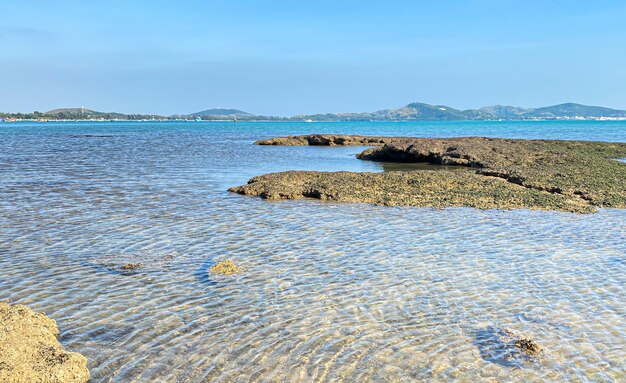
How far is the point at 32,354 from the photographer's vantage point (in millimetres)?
5758

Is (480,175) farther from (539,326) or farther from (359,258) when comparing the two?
(539,326)

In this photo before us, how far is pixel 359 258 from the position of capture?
1027 cm

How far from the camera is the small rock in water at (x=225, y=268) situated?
917cm

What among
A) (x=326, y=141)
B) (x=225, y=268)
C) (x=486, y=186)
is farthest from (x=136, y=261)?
(x=326, y=141)

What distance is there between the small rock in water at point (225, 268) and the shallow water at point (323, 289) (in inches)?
8.9

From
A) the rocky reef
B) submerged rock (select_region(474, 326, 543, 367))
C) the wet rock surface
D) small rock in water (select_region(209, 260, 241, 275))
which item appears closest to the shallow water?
submerged rock (select_region(474, 326, 543, 367))

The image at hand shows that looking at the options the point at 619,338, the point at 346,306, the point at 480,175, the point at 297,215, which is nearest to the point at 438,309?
the point at 346,306

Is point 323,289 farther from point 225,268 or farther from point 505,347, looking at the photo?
point 505,347

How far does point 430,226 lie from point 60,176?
16755mm

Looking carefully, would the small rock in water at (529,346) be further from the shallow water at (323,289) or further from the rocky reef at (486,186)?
the rocky reef at (486,186)

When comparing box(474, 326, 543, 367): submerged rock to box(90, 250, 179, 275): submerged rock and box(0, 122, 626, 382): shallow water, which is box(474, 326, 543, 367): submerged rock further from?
box(90, 250, 179, 275): submerged rock

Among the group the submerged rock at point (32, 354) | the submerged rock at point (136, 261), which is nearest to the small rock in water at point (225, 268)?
the submerged rock at point (136, 261)

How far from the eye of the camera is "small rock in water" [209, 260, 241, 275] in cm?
917

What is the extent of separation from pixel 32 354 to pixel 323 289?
4172 millimetres
